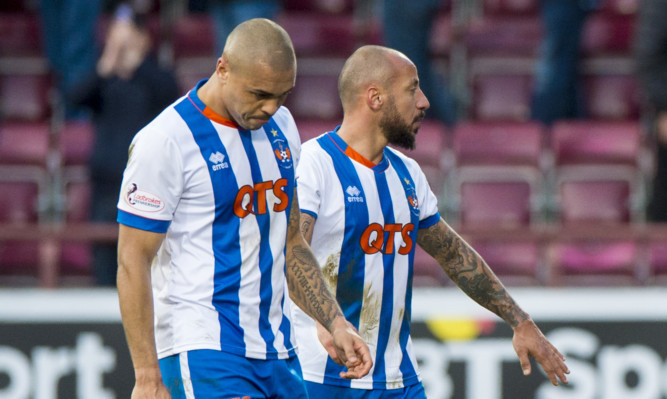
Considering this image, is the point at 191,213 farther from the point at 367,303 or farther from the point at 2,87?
the point at 2,87

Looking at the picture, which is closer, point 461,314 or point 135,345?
point 135,345

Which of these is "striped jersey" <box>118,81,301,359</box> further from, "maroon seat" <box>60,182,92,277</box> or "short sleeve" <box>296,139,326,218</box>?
"maroon seat" <box>60,182,92,277</box>

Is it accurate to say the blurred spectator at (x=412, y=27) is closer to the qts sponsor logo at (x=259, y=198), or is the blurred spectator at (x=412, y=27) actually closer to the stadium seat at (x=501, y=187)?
the stadium seat at (x=501, y=187)

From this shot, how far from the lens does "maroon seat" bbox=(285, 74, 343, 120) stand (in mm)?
9133

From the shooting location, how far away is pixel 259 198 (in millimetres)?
3553

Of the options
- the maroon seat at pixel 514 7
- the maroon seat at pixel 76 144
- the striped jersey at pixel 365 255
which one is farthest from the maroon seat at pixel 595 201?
the striped jersey at pixel 365 255

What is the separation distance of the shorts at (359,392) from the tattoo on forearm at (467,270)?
16.9 inches

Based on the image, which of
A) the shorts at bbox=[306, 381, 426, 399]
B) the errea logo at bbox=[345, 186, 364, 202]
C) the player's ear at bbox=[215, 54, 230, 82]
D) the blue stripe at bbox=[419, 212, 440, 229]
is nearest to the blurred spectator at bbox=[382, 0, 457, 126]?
the blue stripe at bbox=[419, 212, 440, 229]

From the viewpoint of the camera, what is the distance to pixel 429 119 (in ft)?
28.4

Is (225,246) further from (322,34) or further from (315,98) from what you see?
(322,34)

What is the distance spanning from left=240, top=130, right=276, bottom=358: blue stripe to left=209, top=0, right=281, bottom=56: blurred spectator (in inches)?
183

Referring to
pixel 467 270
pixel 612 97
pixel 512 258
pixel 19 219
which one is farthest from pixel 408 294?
pixel 612 97

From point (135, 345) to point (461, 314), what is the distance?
3.69 m

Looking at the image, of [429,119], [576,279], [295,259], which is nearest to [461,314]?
[576,279]
